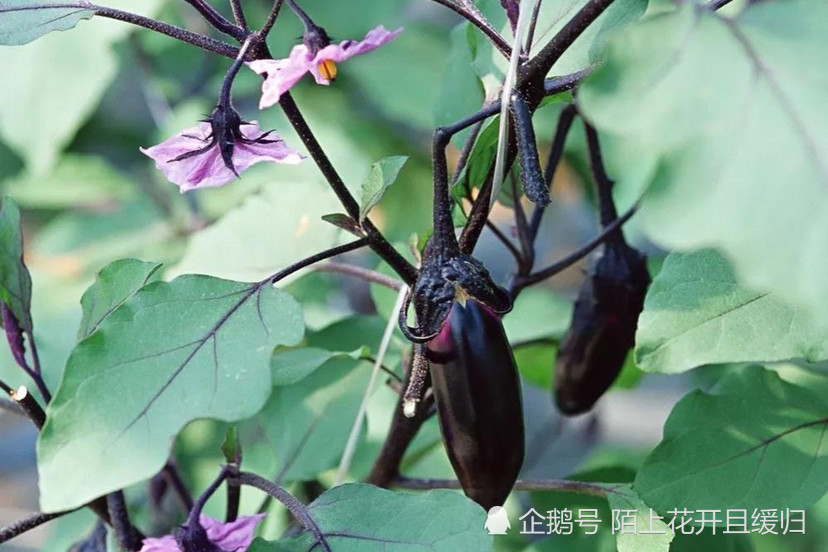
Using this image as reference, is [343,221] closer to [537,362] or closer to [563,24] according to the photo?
[563,24]

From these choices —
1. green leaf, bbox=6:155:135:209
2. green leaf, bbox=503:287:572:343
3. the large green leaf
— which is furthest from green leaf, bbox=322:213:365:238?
green leaf, bbox=6:155:135:209

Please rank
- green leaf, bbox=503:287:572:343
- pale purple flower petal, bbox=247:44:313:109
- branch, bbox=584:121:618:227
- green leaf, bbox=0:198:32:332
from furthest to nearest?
green leaf, bbox=503:287:572:343
branch, bbox=584:121:618:227
green leaf, bbox=0:198:32:332
pale purple flower petal, bbox=247:44:313:109

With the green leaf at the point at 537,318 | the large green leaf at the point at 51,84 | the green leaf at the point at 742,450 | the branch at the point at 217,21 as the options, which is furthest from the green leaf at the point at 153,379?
the large green leaf at the point at 51,84

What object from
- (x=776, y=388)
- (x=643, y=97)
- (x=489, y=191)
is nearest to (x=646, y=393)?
(x=776, y=388)

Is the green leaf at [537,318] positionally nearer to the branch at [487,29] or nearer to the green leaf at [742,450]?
the green leaf at [742,450]

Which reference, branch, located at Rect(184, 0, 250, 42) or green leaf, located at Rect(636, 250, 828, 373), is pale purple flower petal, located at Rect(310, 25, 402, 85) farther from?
green leaf, located at Rect(636, 250, 828, 373)
